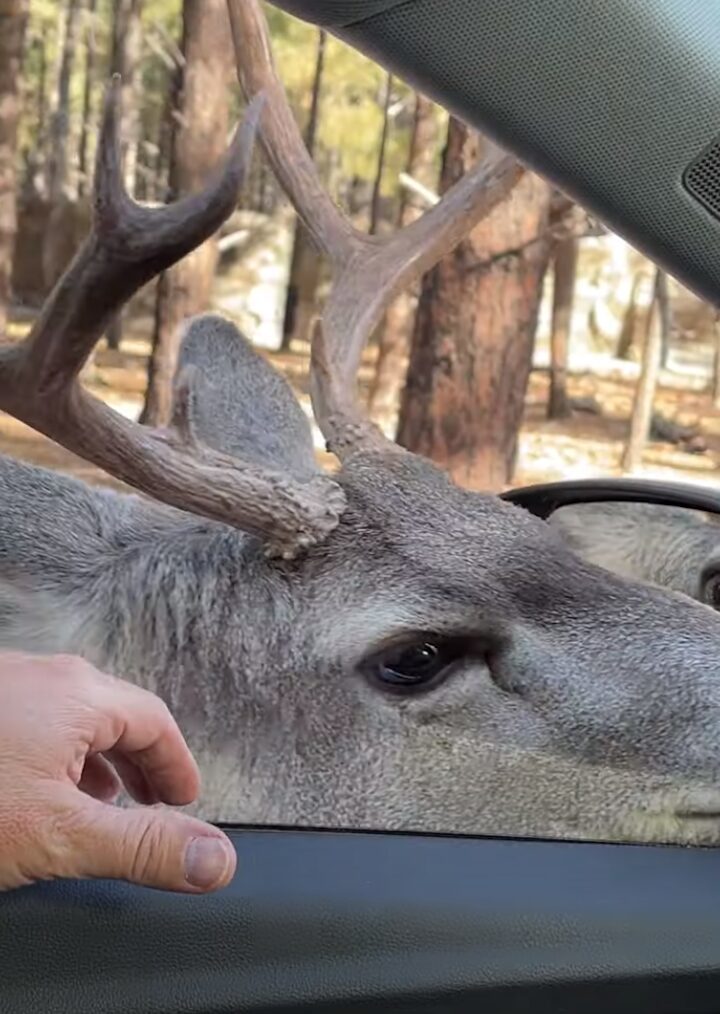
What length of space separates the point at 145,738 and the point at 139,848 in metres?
0.18

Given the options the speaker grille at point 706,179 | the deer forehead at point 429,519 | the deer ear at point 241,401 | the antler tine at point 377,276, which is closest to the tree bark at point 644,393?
the antler tine at point 377,276

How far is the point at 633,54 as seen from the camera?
5.47ft

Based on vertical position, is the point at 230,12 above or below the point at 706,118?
above

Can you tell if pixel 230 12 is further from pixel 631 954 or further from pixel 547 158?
pixel 631 954

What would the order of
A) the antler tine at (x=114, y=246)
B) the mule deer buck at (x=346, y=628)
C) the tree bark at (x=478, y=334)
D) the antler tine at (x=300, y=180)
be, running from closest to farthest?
Result: the antler tine at (x=114, y=246), the mule deer buck at (x=346, y=628), the antler tine at (x=300, y=180), the tree bark at (x=478, y=334)

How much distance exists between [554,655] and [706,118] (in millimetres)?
1104

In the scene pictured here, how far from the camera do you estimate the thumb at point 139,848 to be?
4.84 feet

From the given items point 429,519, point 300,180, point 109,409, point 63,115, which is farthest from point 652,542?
point 63,115

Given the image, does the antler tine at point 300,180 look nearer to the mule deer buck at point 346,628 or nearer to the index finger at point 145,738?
the mule deer buck at point 346,628

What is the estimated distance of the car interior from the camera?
5.38ft

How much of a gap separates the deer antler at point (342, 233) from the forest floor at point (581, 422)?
477cm

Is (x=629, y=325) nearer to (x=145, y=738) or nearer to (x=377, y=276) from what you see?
(x=377, y=276)

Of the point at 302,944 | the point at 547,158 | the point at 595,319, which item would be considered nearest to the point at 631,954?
the point at 302,944

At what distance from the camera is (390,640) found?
2580 mm
